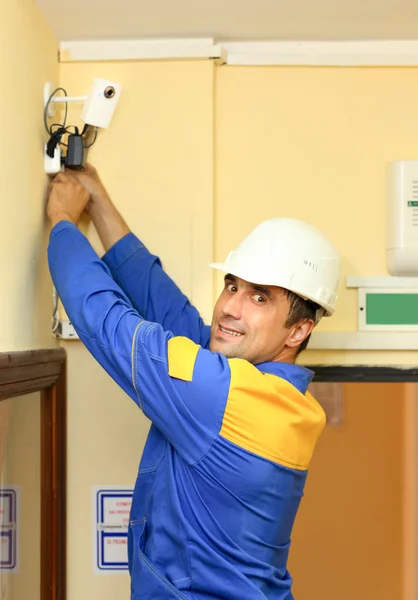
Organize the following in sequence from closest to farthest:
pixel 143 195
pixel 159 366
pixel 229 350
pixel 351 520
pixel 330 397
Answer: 1. pixel 159 366
2. pixel 229 350
3. pixel 143 195
4. pixel 330 397
5. pixel 351 520

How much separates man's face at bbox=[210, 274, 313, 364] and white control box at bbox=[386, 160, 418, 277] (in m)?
0.42

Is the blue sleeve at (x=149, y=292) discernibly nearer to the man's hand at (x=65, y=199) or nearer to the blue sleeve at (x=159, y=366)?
the man's hand at (x=65, y=199)

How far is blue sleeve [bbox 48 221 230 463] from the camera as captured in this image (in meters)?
1.30

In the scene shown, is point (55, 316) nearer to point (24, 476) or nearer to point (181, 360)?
point (24, 476)

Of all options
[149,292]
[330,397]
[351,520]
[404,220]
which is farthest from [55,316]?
[351,520]

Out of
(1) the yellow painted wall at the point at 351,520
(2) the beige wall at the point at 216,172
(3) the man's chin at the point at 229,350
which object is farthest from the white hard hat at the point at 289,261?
(1) the yellow painted wall at the point at 351,520

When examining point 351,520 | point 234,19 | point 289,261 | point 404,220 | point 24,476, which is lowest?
point 351,520

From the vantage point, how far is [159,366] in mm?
1295

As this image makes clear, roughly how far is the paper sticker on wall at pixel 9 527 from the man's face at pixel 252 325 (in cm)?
56

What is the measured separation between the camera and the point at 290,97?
1824mm

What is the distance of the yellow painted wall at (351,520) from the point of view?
8.62 ft

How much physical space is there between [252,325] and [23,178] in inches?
23.9

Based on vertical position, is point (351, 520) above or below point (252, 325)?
below

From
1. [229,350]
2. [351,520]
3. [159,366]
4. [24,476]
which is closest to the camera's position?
[159,366]
